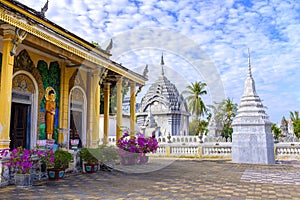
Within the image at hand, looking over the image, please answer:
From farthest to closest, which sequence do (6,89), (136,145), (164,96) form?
(164,96) → (136,145) → (6,89)

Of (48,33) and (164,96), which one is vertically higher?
(164,96)

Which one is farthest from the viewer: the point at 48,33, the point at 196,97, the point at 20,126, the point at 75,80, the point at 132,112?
the point at 196,97

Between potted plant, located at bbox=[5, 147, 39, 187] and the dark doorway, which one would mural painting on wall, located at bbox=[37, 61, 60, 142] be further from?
potted plant, located at bbox=[5, 147, 39, 187]

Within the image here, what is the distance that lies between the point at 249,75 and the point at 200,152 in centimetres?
497

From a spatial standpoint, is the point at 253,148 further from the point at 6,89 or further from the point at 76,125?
the point at 6,89

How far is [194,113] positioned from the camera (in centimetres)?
3438

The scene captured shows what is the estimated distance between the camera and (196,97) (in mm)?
35156

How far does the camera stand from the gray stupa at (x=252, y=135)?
11828mm

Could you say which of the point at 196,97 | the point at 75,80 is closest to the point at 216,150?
the point at 75,80

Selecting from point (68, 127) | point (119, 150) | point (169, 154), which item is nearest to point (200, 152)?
point (169, 154)

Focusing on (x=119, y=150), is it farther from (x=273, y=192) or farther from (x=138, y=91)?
(x=273, y=192)

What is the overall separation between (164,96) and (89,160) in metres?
22.5

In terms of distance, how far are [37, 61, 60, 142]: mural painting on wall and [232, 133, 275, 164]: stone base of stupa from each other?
7.65m

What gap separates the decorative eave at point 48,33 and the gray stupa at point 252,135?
17.3 ft
